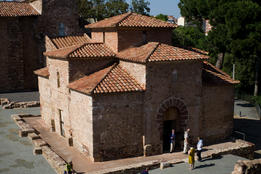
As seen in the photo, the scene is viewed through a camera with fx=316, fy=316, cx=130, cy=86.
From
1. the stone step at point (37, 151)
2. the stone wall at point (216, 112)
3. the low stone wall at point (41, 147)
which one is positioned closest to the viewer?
the low stone wall at point (41, 147)

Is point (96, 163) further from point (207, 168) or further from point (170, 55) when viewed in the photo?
point (170, 55)

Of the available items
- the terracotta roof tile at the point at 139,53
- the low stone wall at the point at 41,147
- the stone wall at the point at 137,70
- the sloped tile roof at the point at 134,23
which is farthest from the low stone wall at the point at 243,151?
the low stone wall at the point at 41,147

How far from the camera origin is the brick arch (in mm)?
17109

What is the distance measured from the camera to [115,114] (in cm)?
1633

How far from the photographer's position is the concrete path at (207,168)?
593 inches

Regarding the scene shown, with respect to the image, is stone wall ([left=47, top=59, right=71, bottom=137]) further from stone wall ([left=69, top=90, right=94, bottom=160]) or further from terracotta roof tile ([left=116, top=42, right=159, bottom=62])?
terracotta roof tile ([left=116, top=42, right=159, bottom=62])

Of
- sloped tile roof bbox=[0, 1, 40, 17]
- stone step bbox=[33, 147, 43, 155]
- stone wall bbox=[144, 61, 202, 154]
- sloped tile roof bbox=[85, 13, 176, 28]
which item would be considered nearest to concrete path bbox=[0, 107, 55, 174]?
stone step bbox=[33, 147, 43, 155]

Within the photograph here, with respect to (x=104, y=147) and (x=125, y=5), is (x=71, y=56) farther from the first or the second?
(x=125, y=5)

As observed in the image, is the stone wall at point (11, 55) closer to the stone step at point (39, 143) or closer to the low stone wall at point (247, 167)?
the stone step at point (39, 143)

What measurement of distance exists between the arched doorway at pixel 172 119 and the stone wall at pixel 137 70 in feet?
5.93

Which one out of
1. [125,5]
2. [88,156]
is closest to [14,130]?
[88,156]

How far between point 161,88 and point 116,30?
4.56m

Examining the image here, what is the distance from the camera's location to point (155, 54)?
1675 centimetres

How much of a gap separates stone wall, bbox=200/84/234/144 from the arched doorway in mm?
1629
